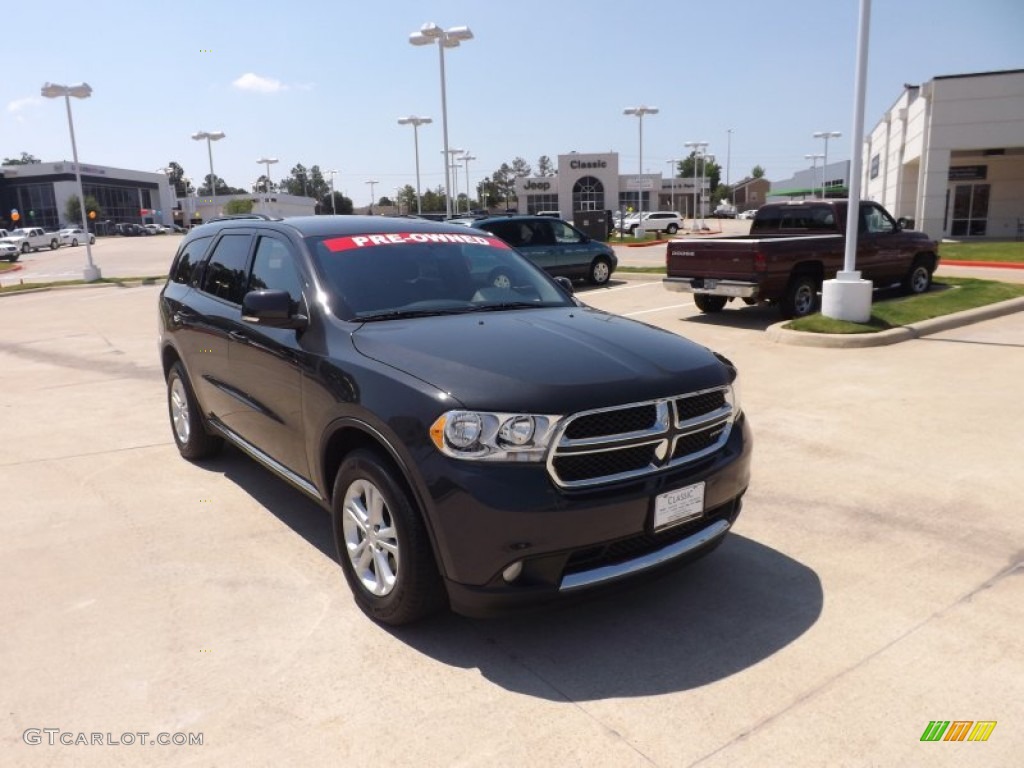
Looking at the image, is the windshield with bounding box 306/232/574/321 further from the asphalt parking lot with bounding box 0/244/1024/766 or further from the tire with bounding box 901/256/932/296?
the tire with bounding box 901/256/932/296

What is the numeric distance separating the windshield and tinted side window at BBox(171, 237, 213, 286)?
1.87 m

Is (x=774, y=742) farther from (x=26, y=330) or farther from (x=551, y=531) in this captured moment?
(x=26, y=330)

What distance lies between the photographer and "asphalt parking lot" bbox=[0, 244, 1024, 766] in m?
2.78

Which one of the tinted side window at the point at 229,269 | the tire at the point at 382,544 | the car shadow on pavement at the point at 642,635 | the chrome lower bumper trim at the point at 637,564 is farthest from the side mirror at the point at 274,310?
the chrome lower bumper trim at the point at 637,564

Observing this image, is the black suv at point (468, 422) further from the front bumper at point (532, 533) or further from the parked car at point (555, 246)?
the parked car at point (555, 246)

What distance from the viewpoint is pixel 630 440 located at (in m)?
3.19

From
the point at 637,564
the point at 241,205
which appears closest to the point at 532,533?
the point at 637,564

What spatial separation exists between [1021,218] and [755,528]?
36.0 metres

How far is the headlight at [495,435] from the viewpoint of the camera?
3.04 m

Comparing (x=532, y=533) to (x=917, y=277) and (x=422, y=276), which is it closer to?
(x=422, y=276)

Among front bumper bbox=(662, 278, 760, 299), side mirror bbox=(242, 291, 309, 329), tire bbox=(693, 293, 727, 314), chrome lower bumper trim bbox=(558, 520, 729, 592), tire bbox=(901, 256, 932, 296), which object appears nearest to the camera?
chrome lower bumper trim bbox=(558, 520, 729, 592)

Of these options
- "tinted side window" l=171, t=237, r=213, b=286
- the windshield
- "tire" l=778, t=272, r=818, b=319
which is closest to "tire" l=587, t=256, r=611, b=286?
"tire" l=778, t=272, r=818, b=319

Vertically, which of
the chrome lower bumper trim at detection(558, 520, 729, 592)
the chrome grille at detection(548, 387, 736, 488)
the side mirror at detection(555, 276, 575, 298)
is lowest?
the chrome lower bumper trim at detection(558, 520, 729, 592)

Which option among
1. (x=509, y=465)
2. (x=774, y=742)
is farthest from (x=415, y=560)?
(x=774, y=742)
